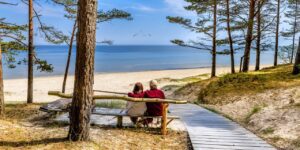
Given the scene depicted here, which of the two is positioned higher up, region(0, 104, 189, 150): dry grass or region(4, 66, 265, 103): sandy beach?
region(0, 104, 189, 150): dry grass

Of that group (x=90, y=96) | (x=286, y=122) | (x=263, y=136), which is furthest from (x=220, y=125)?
(x=90, y=96)

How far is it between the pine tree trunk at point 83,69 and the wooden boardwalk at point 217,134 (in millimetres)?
2390

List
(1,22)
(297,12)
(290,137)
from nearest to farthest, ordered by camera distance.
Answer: (290,137)
(1,22)
(297,12)

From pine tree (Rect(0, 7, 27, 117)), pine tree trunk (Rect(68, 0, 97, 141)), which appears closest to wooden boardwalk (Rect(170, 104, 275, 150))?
pine tree trunk (Rect(68, 0, 97, 141))

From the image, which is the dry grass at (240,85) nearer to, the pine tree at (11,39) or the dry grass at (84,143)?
the dry grass at (84,143)

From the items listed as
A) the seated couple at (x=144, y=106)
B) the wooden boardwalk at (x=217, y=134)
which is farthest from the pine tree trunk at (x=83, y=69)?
the wooden boardwalk at (x=217, y=134)

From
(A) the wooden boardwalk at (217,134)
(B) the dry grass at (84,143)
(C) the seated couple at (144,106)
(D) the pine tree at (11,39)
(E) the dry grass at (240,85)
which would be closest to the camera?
(B) the dry grass at (84,143)

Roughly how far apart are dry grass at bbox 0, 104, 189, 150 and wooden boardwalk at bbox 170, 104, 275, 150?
391 millimetres

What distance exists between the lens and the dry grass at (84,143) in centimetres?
695

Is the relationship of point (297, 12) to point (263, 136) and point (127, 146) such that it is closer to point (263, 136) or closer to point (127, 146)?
point (263, 136)

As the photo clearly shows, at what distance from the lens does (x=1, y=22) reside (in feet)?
39.8

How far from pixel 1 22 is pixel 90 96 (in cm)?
681

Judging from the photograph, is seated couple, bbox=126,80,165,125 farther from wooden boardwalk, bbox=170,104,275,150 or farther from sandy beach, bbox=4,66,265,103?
sandy beach, bbox=4,66,265,103

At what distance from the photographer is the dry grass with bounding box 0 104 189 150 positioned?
6949 millimetres
